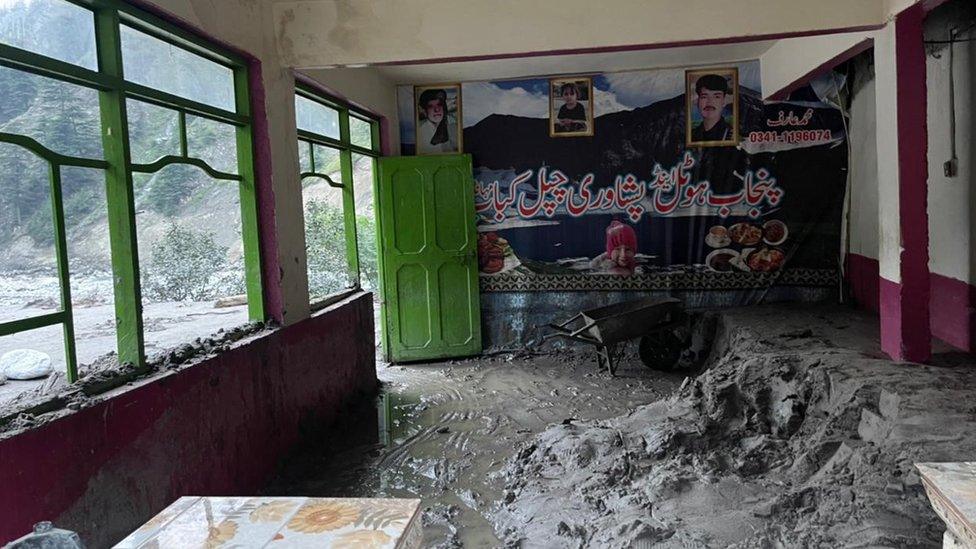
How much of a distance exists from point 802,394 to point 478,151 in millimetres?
4566

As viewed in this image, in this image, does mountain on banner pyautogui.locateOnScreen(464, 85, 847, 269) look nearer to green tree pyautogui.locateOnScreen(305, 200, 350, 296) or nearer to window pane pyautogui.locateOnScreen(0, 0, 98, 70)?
green tree pyautogui.locateOnScreen(305, 200, 350, 296)

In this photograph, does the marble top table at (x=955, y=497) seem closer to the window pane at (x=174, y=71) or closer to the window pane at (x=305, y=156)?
the window pane at (x=174, y=71)

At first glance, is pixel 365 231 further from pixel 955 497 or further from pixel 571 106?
pixel 955 497

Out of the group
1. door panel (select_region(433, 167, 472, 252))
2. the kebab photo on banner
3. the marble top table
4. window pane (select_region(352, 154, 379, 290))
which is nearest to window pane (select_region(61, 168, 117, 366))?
the marble top table

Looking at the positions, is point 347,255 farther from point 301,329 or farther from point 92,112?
point 92,112

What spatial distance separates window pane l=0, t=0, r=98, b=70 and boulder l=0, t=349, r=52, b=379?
3.94 feet

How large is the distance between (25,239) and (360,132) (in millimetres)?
4474

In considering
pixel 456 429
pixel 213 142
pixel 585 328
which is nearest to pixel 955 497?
pixel 213 142

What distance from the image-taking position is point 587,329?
21.2 ft

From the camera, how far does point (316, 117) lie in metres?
5.52

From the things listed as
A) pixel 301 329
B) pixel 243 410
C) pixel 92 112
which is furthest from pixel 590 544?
pixel 92 112

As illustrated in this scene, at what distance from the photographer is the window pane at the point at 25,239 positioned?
97.4 inches

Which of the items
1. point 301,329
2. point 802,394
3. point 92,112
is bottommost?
point 802,394

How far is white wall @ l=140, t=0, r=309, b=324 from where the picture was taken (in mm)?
4104
